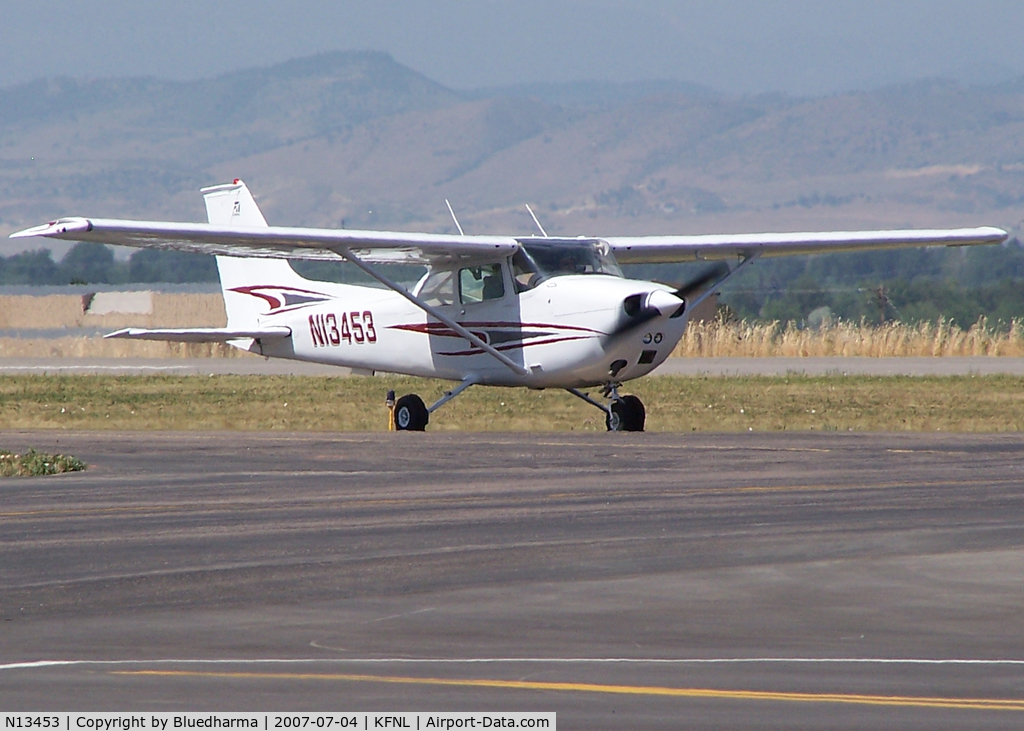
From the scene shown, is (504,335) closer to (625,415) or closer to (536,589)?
(625,415)

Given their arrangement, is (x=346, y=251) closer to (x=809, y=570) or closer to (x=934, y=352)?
(x=809, y=570)

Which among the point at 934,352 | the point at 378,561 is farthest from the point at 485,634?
the point at 934,352

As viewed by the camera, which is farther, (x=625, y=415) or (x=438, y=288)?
(x=438, y=288)

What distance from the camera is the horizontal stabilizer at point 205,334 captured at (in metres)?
22.7

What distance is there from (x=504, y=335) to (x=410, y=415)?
1560mm

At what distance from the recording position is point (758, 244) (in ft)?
72.4

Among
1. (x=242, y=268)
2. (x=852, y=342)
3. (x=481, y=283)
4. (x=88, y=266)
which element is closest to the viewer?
(x=481, y=283)

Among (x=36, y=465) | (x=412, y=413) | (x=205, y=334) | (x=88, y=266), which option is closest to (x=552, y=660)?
(x=36, y=465)

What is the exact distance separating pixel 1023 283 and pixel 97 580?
5892cm

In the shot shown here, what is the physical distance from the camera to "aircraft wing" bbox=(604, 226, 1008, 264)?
71.9 ft

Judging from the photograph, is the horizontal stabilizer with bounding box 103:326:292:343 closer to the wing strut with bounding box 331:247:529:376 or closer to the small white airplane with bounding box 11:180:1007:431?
the small white airplane with bounding box 11:180:1007:431

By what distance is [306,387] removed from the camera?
30078mm

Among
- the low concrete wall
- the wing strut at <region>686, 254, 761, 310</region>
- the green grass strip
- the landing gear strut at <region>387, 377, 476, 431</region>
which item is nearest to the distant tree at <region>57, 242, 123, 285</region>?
the low concrete wall

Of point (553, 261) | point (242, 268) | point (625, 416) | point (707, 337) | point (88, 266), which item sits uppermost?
point (88, 266)
